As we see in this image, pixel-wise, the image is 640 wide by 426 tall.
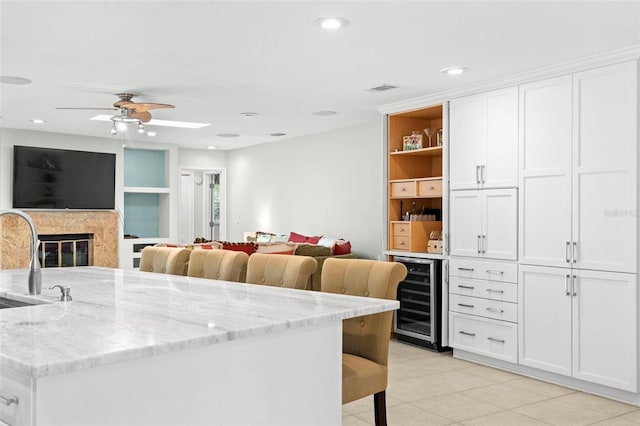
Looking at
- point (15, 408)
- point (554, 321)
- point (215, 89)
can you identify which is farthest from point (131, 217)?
point (15, 408)

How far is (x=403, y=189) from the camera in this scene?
227 inches

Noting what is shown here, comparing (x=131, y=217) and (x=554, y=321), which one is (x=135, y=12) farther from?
(x=131, y=217)

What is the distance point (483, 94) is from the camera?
193 inches

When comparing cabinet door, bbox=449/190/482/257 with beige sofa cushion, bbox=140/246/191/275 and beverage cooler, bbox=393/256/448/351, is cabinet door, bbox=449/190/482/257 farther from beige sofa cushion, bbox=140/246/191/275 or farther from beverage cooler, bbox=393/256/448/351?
beige sofa cushion, bbox=140/246/191/275

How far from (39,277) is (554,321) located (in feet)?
11.7

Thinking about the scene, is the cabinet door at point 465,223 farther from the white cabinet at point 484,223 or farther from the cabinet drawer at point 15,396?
the cabinet drawer at point 15,396

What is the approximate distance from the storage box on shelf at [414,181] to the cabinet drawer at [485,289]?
2.06ft

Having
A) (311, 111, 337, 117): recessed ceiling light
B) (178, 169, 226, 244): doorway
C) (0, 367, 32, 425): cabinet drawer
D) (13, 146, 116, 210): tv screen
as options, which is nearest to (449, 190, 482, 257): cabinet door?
(311, 111, 337, 117): recessed ceiling light

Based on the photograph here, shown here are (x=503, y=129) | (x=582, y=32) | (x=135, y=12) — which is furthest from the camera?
(x=503, y=129)

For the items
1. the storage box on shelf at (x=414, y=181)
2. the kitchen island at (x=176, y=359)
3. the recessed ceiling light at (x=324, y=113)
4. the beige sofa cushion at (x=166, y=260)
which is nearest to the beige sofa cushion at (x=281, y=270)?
the kitchen island at (x=176, y=359)

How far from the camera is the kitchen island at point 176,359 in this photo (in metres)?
1.43

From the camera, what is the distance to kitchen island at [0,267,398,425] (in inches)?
56.3

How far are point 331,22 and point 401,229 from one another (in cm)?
282

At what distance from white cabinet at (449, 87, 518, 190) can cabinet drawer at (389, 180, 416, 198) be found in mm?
531
